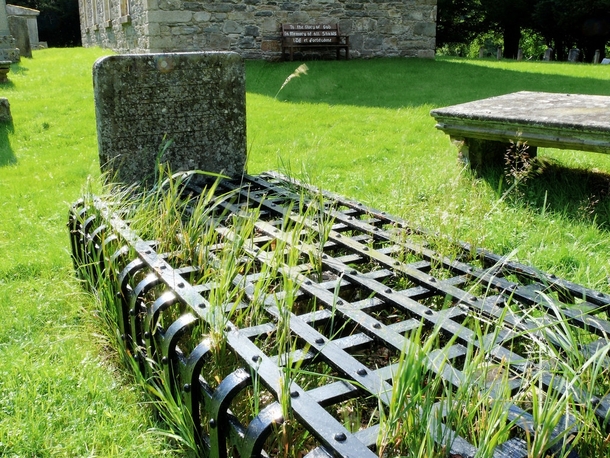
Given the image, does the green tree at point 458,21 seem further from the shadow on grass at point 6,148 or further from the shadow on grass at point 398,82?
the shadow on grass at point 6,148

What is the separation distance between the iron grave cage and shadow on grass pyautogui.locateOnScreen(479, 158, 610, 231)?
1.48 metres

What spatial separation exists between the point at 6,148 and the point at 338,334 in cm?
547

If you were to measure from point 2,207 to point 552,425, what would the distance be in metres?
4.48

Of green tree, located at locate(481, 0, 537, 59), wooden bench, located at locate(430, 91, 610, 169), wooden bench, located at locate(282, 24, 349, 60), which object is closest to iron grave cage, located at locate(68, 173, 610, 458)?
wooden bench, located at locate(430, 91, 610, 169)

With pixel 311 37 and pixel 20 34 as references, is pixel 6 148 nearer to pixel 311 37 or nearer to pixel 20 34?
pixel 311 37

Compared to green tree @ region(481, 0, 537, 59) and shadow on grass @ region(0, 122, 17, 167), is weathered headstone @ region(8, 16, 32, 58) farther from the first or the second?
green tree @ region(481, 0, 537, 59)

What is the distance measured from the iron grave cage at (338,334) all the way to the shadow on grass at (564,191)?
1478 mm

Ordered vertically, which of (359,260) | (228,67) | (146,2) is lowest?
(359,260)

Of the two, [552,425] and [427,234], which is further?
[427,234]

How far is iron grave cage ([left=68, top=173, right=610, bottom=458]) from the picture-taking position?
163 cm

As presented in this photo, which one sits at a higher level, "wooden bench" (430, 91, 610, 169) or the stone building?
the stone building

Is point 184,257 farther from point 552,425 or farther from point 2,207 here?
point 2,207

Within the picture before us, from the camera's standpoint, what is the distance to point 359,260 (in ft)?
9.81

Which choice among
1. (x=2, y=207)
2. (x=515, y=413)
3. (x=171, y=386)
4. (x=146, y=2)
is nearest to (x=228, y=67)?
(x=2, y=207)
